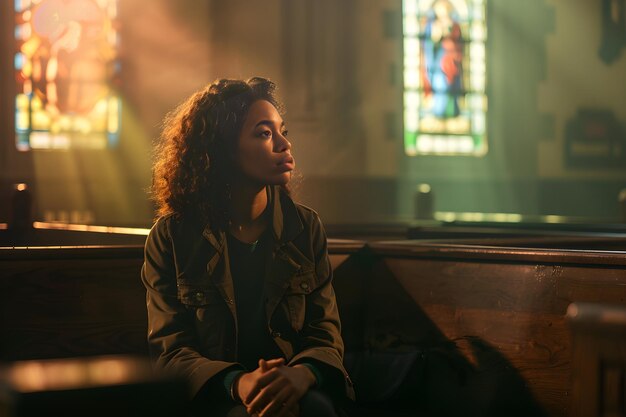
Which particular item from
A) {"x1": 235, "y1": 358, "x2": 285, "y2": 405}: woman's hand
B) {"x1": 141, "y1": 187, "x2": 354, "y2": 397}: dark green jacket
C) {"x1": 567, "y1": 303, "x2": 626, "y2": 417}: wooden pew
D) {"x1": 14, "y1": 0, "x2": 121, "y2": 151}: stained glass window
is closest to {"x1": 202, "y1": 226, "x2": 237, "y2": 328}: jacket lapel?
{"x1": 141, "y1": 187, "x2": 354, "y2": 397}: dark green jacket

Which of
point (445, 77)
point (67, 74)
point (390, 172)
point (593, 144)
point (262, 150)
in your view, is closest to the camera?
point (262, 150)

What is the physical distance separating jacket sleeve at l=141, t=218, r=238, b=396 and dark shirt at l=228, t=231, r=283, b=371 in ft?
0.39

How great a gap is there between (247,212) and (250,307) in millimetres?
256

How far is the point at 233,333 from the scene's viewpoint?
2416 mm

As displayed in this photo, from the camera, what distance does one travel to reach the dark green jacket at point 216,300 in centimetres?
241

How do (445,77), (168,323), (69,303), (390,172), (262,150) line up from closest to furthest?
(168,323)
(262,150)
(69,303)
(390,172)
(445,77)

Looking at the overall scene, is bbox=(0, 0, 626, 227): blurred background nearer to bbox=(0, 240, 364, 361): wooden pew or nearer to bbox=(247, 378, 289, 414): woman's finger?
bbox=(0, 240, 364, 361): wooden pew

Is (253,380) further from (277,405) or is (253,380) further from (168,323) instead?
(168,323)

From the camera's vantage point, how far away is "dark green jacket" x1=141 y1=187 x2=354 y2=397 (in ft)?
7.89

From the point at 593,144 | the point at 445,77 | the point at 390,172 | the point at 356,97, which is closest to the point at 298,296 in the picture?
the point at 356,97

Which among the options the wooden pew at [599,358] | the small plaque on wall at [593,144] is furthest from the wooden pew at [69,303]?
the small plaque on wall at [593,144]

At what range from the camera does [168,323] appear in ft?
7.91

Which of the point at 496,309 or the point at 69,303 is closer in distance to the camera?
the point at 69,303

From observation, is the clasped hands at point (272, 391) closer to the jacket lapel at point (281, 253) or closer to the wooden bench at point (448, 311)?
the jacket lapel at point (281, 253)
